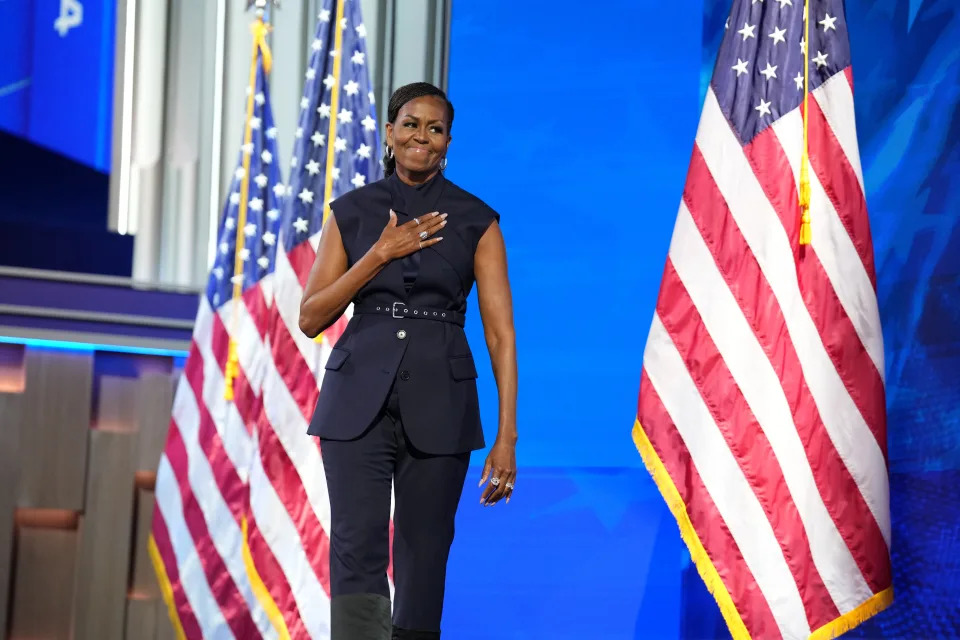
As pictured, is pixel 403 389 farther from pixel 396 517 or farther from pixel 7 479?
pixel 7 479

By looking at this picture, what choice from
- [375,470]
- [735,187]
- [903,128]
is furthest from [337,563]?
[903,128]

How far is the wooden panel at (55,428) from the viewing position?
3516mm

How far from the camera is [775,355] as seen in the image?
255 centimetres

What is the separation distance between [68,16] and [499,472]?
2.65 m

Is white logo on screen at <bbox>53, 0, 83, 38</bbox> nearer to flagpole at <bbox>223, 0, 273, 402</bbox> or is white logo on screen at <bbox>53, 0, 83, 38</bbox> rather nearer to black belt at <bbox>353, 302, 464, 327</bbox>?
flagpole at <bbox>223, 0, 273, 402</bbox>

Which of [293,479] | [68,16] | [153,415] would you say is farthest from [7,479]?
[68,16]

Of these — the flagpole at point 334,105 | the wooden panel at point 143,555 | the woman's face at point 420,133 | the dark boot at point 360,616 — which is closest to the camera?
the dark boot at point 360,616

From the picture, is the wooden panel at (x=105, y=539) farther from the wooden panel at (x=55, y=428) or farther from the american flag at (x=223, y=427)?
the american flag at (x=223, y=427)

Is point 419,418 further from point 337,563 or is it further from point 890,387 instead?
point 890,387

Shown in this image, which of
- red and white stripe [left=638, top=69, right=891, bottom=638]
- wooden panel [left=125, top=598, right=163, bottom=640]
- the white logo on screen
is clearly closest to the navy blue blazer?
red and white stripe [left=638, top=69, right=891, bottom=638]

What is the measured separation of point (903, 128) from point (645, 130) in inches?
31.6

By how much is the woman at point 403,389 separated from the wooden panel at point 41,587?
2.08 metres

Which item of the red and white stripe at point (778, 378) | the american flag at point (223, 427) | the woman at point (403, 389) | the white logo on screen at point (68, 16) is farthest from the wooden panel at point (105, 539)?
the woman at point (403, 389)

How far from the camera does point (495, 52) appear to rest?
347 centimetres
